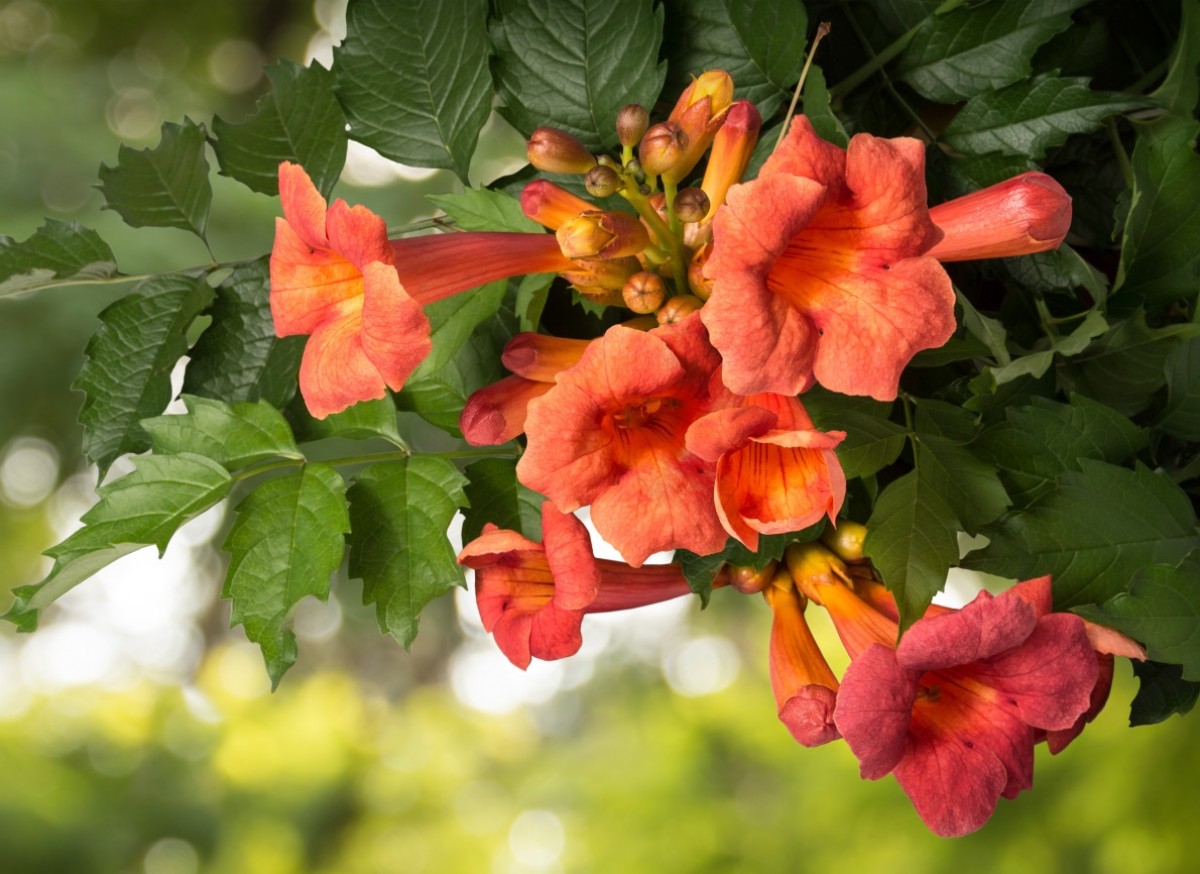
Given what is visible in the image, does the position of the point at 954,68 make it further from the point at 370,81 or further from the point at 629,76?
the point at 370,81

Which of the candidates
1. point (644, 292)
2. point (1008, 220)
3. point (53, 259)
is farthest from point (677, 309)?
point (53, 259)

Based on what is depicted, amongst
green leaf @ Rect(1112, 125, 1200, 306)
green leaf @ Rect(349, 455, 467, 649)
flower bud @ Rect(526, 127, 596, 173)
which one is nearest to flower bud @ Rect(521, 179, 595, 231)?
flower bud @ Rect(526, 127, 596, 173)

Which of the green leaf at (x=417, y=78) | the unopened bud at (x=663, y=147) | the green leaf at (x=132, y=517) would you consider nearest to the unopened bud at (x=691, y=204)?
the unopened bud at (x=663, y=147)

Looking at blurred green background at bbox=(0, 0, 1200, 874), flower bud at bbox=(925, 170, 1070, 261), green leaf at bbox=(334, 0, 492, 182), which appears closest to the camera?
flower bud at bbox=(925, 170, 1070, 261)

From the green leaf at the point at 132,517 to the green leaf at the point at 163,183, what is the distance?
133 mm

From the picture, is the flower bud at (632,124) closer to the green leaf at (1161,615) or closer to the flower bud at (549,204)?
the flower bud at (549,204)

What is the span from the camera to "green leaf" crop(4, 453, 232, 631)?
0.46m

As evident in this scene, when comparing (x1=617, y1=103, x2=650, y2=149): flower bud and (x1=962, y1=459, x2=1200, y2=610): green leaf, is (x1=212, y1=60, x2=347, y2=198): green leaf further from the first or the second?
(x1=962, y1=459, x2=1200, y2=610): green leaf

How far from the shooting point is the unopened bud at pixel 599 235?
1.27 ft

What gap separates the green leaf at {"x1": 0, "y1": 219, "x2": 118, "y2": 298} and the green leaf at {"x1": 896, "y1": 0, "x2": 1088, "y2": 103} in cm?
42

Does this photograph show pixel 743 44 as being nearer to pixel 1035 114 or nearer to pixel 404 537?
pixel 1035 114

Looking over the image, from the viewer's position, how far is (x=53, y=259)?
0.54 m

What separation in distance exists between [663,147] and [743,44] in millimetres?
112

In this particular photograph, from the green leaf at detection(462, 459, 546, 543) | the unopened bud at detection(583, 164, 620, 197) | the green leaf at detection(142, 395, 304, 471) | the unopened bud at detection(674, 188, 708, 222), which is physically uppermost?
the unopened bud at detection(583, 164, 620, 197)
